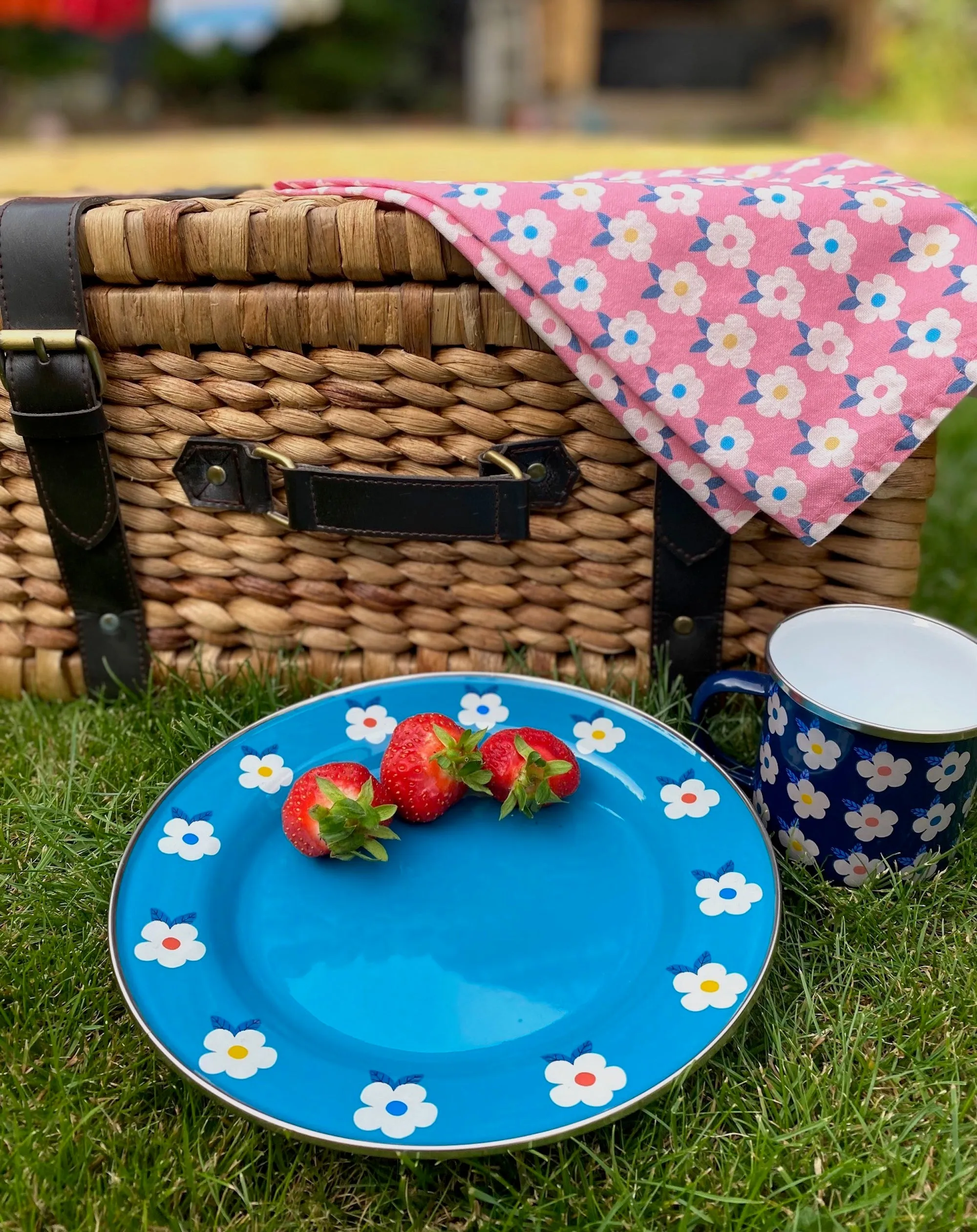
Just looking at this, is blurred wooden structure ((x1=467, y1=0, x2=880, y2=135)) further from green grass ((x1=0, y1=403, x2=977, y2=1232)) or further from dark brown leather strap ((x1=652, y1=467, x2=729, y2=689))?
green grass ((x1=0, y1=403, x2=977, y2=1232))

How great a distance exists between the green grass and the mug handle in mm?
88

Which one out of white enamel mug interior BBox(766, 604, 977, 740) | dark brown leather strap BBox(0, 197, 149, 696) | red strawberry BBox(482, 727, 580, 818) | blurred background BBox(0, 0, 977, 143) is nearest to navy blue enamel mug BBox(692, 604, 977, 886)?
white enamel mug interior BBox(766, 604, 977, 740)

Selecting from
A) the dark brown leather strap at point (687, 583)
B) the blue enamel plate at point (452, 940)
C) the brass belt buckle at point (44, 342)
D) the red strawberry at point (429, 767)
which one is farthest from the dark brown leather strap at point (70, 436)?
the dark brown leather strap at point (687, 583)

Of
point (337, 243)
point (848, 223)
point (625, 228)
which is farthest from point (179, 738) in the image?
point (848, 223)

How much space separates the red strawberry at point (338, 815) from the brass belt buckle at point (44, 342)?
0.35m

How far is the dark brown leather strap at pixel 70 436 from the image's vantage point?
0.71 m

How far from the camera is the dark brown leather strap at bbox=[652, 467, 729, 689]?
760 mm

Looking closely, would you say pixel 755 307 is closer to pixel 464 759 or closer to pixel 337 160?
pixel 464 759

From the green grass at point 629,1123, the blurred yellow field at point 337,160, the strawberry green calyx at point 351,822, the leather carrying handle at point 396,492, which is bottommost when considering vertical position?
the green grass at point 629,1123

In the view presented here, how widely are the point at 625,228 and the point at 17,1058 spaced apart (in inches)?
24.8

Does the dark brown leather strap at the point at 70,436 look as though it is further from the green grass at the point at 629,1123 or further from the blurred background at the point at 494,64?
the blurred background at the point at 494,64

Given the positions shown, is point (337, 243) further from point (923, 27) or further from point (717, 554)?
point (923, 27)

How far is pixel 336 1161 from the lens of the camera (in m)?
0.55

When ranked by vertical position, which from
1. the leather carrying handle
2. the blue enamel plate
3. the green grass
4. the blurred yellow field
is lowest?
the green grass
